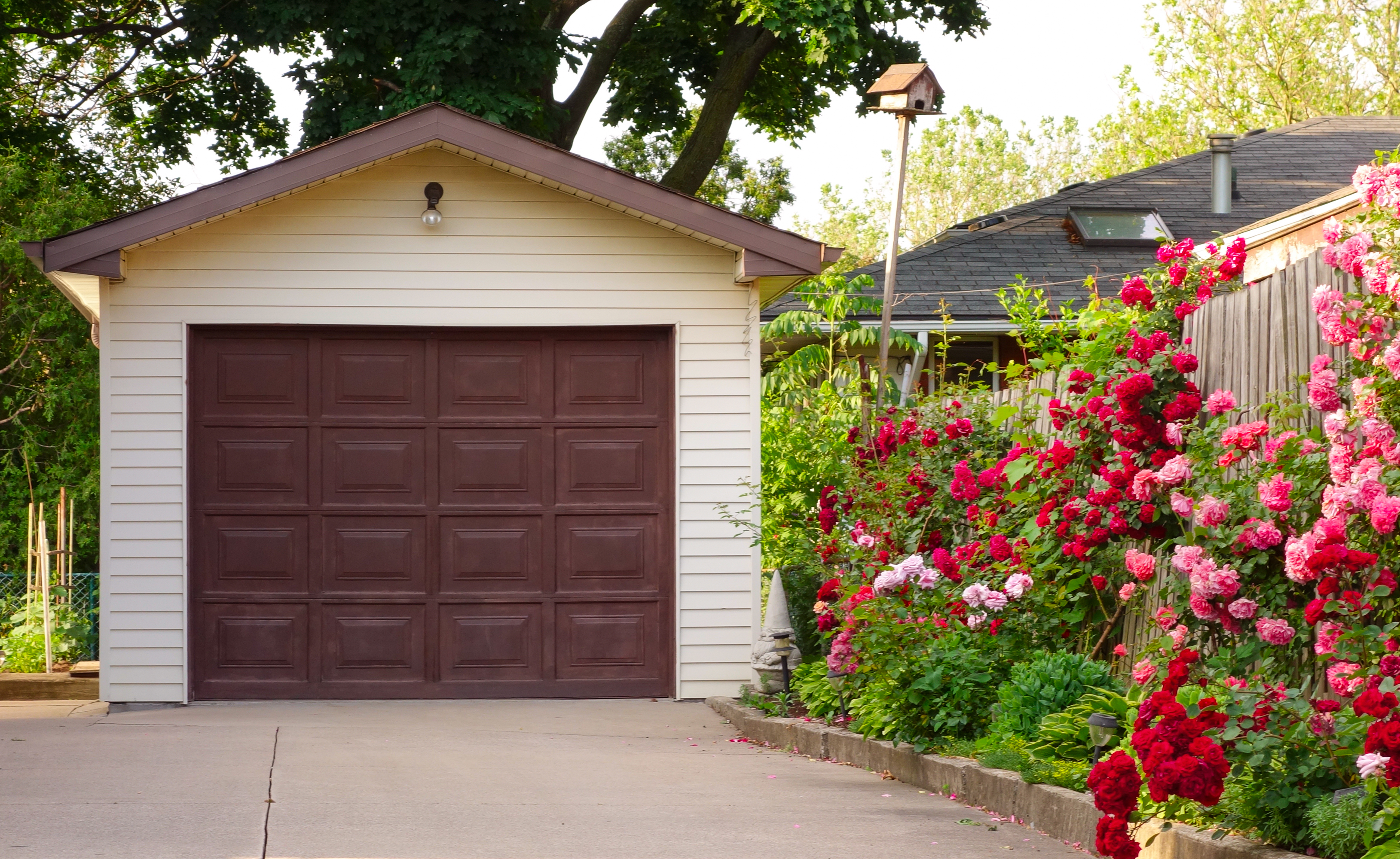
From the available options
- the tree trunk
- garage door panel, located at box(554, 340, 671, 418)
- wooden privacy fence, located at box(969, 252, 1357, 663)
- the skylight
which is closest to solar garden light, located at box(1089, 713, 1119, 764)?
wooden privacy fence, located at box(969, 252, 1357, 663)

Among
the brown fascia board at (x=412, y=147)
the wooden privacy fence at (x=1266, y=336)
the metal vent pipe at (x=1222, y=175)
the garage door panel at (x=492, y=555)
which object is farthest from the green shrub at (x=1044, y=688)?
the metal vent pipe at (x=1222, y=175)

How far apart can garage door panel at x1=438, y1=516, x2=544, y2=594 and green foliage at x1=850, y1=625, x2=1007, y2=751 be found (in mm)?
3352

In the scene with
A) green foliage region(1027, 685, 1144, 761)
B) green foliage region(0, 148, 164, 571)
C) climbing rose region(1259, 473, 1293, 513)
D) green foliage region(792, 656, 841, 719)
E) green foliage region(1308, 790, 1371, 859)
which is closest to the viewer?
green foliage region(1308, 790, 1371, 859)

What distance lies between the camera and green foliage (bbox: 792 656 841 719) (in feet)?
26.0

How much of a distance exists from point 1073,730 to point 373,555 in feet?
17.7

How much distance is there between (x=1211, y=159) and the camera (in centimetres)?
1914

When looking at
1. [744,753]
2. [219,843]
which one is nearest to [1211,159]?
[744,753]

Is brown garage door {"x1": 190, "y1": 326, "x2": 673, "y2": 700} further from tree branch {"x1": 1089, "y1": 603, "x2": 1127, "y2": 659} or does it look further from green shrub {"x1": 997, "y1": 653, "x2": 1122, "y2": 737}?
green shrub {"x1": 997, "y1": 653, "x2": 1122, "y2": 737}

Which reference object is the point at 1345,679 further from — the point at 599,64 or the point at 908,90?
the point at 599,64

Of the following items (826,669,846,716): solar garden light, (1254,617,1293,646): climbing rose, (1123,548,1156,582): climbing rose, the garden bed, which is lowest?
the garden bed

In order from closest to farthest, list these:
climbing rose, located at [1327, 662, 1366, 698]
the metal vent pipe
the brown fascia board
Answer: climbing rose, located at [1327, 662, 1366, 698], the brown fascia board, the metal vent pipe

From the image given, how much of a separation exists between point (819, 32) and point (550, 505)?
9.13 m

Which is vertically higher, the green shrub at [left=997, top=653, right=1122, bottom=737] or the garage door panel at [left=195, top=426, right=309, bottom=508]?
the garage door panel at [left=195, top=426, right=309, bottom=508]

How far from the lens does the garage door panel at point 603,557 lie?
962 centimetres
